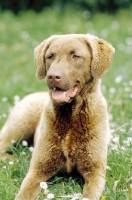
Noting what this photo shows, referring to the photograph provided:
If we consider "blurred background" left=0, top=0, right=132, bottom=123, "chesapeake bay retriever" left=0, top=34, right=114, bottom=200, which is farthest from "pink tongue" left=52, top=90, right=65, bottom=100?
"blurred background" left=0, top=0, right=132, bottom=123

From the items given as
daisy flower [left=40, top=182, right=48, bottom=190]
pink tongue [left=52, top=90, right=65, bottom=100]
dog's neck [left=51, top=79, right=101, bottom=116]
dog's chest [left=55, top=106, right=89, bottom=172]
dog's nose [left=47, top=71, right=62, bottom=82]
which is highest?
dog's nose [left=47, top=71, right=62, bottom=82]

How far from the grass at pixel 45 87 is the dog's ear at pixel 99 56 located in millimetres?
872

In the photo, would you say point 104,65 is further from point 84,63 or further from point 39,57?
point 39,57

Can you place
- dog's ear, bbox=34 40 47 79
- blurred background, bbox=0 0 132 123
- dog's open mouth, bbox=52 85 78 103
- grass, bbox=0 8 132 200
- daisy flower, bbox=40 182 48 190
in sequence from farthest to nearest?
blurred background, bbox=0 0 132 123
dog's ear, bbox=34 40 47 79
grass, bbox=0 8 132 200
dog's open mouth, bbox=52 85 78 103
daisy flower, bbox=40 182 48 190

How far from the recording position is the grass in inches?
183

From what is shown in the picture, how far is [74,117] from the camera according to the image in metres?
4.78

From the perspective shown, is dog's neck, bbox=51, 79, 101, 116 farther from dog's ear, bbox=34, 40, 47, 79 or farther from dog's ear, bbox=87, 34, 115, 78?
dog's ear, bbox=34, 40, 47, 79

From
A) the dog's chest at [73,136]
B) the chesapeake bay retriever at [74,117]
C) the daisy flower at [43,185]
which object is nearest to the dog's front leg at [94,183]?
the chesapeake bay retriever at [74,117]

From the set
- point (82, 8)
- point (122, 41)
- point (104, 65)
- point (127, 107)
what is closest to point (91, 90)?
point (104, 65)

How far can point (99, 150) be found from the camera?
471 centimetres

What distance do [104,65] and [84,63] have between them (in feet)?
0.68

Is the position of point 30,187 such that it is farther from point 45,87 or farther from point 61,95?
point 45,87

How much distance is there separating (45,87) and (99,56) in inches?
148

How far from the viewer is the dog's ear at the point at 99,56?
4623 millimetres
